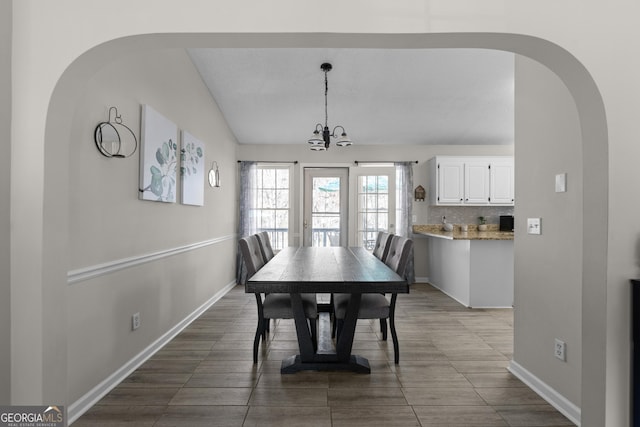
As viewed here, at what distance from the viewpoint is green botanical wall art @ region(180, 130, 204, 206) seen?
3.49 m

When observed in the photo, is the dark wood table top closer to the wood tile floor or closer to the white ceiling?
the wood tile floor

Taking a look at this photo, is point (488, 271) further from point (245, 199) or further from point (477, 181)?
point (245, 199)

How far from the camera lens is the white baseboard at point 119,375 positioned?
6.42 feet

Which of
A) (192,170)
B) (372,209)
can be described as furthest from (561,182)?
(372,209)

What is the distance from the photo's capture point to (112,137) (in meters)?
2.23

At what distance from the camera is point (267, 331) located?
326 centimetres

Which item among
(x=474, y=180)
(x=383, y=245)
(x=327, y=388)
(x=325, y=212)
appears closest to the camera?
(x=327, y=388)

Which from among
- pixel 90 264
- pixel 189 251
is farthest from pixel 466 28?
pixel 189 251

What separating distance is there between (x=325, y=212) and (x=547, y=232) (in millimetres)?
4105

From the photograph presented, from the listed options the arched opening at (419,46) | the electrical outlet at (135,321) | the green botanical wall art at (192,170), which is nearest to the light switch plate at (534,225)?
the arched opening at (419,46)

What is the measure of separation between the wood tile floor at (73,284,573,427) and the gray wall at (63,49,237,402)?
0.92 feet

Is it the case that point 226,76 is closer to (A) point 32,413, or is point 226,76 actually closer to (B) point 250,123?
(B) point 250,123

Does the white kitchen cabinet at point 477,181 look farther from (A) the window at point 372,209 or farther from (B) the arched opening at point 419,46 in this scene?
(B) the arched opening at point 419,46

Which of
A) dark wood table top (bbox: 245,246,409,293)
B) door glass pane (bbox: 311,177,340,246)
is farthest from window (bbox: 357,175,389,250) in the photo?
dark wood table top (bbox: 245,246,409,293)
